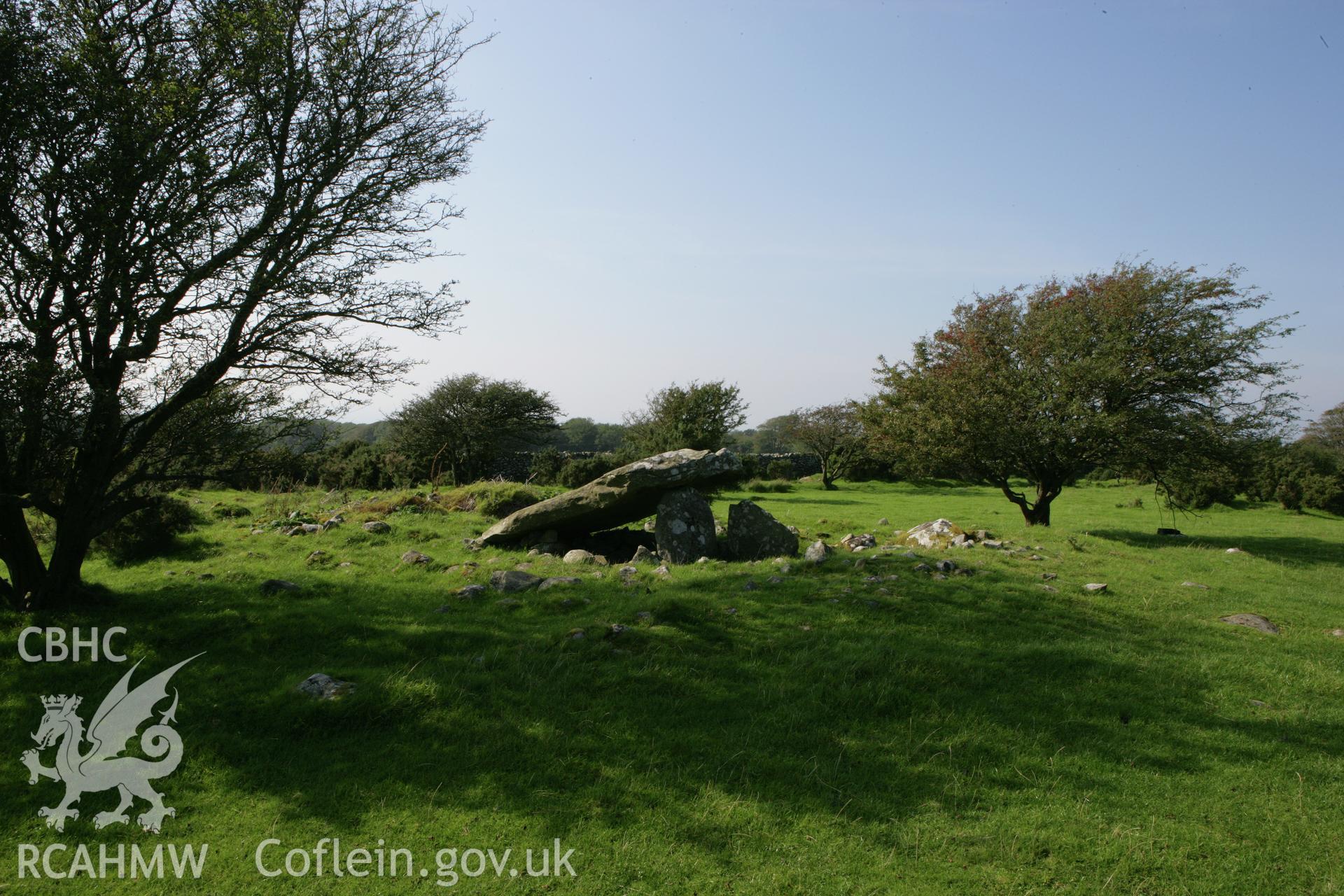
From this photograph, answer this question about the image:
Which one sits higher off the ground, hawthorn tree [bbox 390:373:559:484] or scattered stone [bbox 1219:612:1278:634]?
hawthorn tree [bbox 390:373:559:484]

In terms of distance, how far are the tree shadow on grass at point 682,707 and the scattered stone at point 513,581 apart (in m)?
0.98

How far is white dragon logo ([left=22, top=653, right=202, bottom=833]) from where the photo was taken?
4.98m

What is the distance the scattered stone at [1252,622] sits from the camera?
904 cm

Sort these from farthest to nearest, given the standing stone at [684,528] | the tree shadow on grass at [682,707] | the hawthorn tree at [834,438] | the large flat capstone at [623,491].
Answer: the hawthorn tree at [834,438] < the large flat capstone at [623,491] < the standing stone at [684,528] < the tree shadow on grass at [682,707]

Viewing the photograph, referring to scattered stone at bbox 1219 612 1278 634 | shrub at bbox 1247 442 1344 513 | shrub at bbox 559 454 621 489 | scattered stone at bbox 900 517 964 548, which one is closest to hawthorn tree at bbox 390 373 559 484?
shrub at bbox 559 454 621 489

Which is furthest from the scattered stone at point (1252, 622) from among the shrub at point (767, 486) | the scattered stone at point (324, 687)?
the shrub at point (767, 486)

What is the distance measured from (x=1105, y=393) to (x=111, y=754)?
1899 centimetres

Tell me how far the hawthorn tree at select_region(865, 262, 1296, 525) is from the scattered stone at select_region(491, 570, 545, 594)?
11.4 meters

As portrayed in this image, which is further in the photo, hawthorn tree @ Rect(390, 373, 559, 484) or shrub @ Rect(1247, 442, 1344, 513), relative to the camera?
hawthorn tree @ Rect(390, 373, 559, 484)

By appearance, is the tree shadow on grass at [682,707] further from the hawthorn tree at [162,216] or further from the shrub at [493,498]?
the shrub at [493,498]

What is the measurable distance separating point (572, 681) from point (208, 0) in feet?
31.9

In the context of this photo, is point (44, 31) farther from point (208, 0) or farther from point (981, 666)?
point (981, 666)

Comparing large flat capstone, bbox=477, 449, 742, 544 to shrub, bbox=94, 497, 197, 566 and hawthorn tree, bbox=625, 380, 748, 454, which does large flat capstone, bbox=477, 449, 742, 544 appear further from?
hawthorn tree, bbox=625, 380, 748, 454

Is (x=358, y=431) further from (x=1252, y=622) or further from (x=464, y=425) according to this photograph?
(x=1252, y=622)
